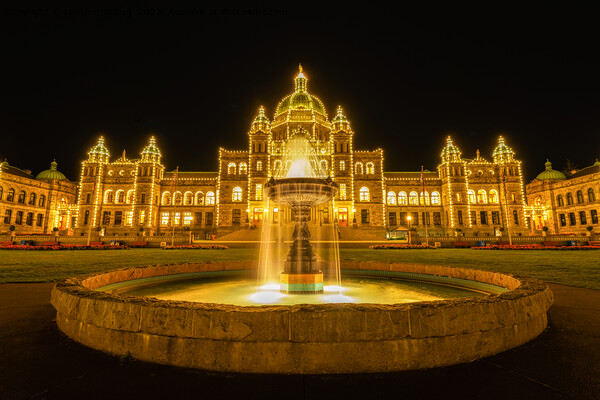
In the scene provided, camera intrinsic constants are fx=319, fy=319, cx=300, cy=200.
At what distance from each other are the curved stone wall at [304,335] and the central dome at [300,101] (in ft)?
167

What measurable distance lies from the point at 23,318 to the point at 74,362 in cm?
228

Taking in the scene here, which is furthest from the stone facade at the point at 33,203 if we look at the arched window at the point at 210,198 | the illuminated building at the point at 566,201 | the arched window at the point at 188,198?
the illuminated building at the point at 566,201

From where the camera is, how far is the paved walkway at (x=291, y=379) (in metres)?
2.42

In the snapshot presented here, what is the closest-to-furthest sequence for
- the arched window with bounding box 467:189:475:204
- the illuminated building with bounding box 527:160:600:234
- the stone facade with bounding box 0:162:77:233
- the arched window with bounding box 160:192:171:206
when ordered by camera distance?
the illuminated building with bounding box 527:160:600:234 → the stone facade with bounding box 0:162:77:233 → the arched window with bounding box 467:189:475:204 → the arched window with bounding box 160:192:171:206

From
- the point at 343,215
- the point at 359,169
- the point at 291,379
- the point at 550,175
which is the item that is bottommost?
the point at 291,379

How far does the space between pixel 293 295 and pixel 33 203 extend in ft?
236

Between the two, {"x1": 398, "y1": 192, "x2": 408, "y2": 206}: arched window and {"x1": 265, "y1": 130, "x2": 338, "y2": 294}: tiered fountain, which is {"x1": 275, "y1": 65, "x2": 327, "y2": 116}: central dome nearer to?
{"x1": 398, "y1": 192, "x2": 408, "y2": 206}: arched window

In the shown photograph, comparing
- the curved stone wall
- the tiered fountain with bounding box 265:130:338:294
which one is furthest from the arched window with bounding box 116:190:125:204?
the curved stone wall

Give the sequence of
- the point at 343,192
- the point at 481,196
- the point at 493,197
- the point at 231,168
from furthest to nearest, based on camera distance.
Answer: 1. the point at 481,196
2. the point at 493,197
3. the point at 231,168
4. the point at 343,192

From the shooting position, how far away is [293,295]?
269 inches

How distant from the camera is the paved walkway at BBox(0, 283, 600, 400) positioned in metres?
2.42

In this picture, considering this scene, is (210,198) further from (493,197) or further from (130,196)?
(493,197)

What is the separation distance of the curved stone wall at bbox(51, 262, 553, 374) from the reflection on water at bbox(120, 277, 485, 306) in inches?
110

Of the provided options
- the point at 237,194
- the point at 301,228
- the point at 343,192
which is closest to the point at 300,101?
the point at 343,192
